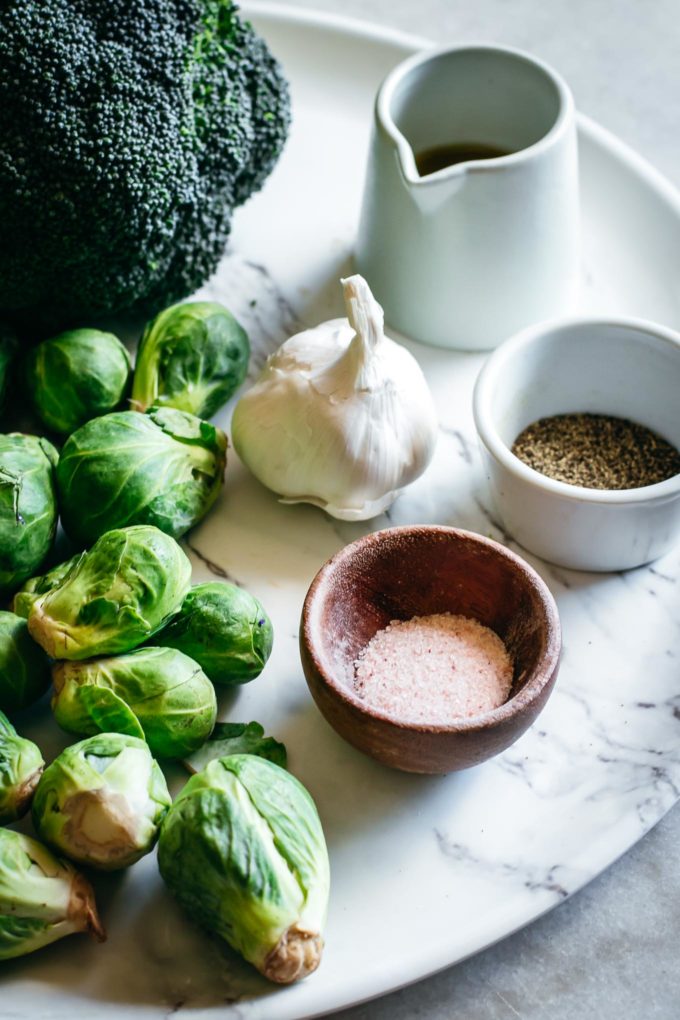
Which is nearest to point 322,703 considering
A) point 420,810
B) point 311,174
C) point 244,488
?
point 420,810

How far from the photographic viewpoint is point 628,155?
1690 millimetres

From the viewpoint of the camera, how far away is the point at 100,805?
3.22 ft

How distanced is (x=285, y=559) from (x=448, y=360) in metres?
0.38

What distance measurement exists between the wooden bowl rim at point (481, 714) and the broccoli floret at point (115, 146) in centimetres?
49

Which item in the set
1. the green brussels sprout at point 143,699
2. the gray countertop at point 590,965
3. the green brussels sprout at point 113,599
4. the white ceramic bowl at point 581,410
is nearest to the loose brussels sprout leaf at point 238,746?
the green brussels sprout at point 143,699

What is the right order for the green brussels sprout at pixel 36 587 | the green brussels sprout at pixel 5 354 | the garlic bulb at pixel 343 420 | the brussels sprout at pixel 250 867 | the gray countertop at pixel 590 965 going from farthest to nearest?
the green brussels sprout at pixel 5 354 < the garlic bulb at pixel 343 420 < the green brussels sprout at pixel 36 587 < the gray countertop at pixel 590 965 < the brussels sprout at pixel 250 867

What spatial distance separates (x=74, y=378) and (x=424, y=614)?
0.49 metres

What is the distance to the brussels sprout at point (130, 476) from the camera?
1.23 m

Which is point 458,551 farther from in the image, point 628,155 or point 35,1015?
point 628,155

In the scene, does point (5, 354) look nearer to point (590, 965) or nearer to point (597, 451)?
point (597, 451)

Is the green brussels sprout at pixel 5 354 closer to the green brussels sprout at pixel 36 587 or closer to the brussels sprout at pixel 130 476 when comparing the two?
the brussels sprout at pixel 130 476

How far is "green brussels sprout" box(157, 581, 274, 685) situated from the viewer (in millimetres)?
1140

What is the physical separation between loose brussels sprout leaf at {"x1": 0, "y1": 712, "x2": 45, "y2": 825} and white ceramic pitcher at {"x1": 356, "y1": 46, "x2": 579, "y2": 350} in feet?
2.46

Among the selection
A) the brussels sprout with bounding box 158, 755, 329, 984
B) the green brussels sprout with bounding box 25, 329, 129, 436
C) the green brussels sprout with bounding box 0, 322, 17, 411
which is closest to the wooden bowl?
the brussels sprout with bounding box 158, 755, 329, 984
